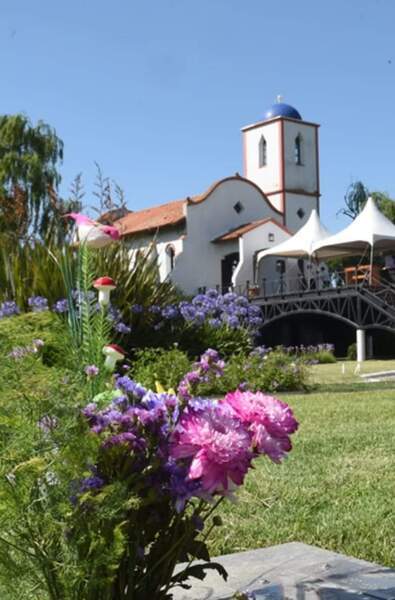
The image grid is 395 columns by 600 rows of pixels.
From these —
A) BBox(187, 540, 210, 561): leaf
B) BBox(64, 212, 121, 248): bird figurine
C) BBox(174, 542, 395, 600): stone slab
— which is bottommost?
BBox(174, 542, 395, 600): stone slab

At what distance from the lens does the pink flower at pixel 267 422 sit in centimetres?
189

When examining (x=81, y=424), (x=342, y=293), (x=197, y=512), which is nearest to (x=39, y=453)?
(x=81, y=424)

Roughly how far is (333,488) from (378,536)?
1.05m

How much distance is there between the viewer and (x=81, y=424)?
187cm

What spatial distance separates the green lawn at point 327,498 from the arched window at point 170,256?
2982cm

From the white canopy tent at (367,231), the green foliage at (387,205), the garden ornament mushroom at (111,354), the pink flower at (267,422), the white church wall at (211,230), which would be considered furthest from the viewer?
the green foliage at (387,205)

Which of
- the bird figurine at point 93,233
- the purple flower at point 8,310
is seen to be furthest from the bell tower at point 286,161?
the bird figurine at point 93,233

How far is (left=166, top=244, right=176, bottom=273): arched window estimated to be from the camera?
36.8 meters

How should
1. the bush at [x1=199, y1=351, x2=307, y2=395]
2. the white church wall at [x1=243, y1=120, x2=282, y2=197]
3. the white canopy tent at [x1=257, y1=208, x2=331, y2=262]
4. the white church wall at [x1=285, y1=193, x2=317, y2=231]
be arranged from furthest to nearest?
1. the white church wall at [x1=243, y1=120, x2=282, y2=197]
2. the white church wall at [x1=285, y1=193, x2=317, y2=231]
3. the white canopy tent at [x1=257, y1=208, x2=331, y2=262]
4. the bush at [x1=199, y1=351, x2=307, y2=395]

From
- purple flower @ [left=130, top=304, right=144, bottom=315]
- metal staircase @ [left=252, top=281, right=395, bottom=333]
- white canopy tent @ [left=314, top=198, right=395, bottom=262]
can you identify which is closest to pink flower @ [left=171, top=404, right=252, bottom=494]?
purple flower @ [left=130, top=304, right=144, bottom=315]

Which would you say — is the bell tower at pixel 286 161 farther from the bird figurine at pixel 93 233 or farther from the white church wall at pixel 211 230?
the bird figurine at pixel 93 233

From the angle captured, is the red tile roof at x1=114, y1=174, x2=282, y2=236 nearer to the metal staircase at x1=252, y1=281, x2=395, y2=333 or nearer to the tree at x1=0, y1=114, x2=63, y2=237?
the tree at x1=0, y1=114, x2=63, y2=237

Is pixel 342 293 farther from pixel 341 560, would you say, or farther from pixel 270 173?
pixel 341 560

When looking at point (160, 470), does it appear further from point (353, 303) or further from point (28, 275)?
point (353, 303)
